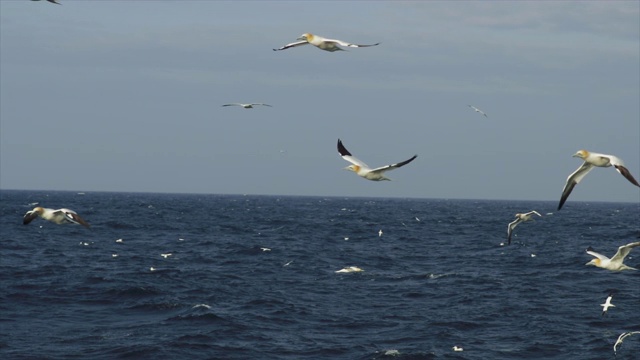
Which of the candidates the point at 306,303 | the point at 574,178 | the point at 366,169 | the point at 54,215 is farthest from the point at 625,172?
the point at 306,303

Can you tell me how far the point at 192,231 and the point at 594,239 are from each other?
40165mm

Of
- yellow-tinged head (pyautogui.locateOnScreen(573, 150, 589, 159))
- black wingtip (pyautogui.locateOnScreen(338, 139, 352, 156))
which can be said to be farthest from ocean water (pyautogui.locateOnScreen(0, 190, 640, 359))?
yellow-tinged head (pyautogui.locateOnScreen(573, 150, 589, 159))

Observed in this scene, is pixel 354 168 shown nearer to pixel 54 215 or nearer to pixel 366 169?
pixel 366 169

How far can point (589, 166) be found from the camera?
1788 cm

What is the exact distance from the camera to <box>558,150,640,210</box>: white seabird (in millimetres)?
15617

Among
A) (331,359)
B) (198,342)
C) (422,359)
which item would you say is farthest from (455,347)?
(198,342)

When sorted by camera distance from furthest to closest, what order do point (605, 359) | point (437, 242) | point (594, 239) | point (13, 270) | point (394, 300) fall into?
point (594, 239)
point (437, 242)
point (13, 270)
point (394, 300)
point (605, 359)

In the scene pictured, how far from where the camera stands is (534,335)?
32.4m

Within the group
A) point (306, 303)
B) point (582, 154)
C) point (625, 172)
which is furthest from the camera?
point (306, 303)

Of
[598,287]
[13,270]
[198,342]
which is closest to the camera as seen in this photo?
[198,342]

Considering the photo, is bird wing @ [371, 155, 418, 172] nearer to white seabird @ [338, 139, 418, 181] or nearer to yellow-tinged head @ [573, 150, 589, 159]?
white seabird @ [338, 139, 418, 181]

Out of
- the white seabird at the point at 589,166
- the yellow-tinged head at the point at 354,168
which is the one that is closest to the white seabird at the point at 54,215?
the yellow-tinged head at the point at 354,168

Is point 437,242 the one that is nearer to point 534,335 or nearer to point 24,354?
point 534,335

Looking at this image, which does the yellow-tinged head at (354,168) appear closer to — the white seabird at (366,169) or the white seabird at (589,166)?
the white seabird at (366,169)
